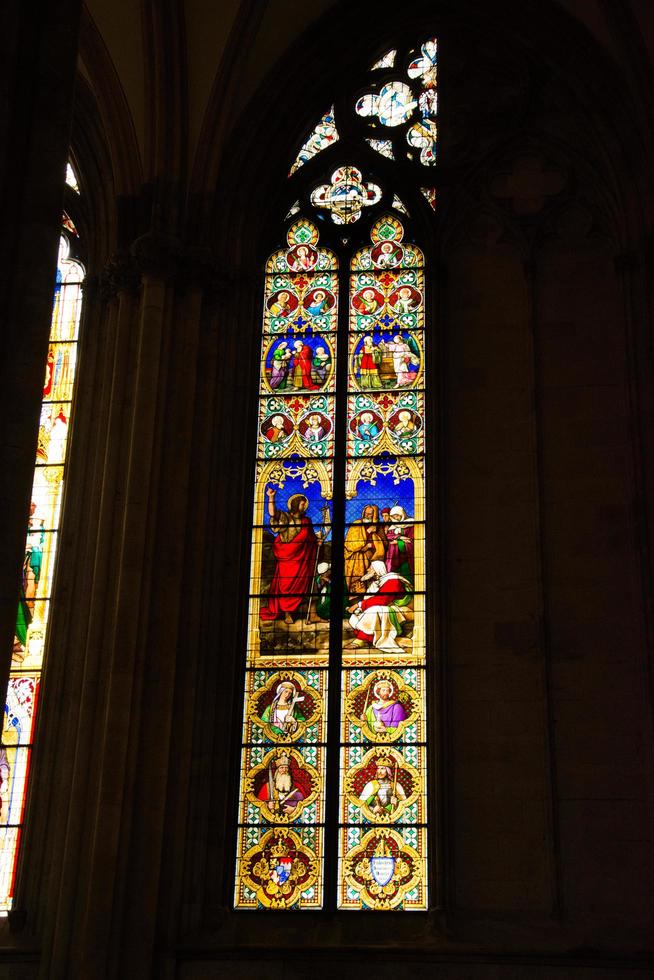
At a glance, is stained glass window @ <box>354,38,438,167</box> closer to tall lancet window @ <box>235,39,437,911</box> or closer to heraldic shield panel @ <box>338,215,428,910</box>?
tall lancet window @ <box>235,39,437,911</box>

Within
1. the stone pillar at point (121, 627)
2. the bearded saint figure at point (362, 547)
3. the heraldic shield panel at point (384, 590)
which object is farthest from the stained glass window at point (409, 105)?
the bearded saint figure at point (362, 547)

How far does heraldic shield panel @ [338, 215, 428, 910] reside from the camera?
1080cm

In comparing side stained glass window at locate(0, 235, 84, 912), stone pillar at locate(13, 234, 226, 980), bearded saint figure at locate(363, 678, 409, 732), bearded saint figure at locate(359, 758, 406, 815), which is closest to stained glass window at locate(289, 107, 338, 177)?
stone pillar at locate(13, 234, 226, 980)

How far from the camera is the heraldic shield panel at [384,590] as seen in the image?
1080 centimetres

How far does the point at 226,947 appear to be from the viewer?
33.9 feet

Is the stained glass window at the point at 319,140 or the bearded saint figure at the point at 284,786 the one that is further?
the stained glass window at the point at 319,140

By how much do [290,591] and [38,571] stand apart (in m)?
2.06

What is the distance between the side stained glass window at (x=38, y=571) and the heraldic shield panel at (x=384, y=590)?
2.39 meters

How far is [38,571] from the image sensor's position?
1205 centimetres

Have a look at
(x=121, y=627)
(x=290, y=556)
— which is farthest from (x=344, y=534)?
(x=121, y=627)

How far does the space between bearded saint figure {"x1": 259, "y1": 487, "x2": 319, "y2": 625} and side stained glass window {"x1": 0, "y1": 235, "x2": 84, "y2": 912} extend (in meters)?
1.75

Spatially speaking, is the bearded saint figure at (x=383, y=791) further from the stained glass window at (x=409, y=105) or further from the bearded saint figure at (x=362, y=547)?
the stained glass window at (x=409, y=105)

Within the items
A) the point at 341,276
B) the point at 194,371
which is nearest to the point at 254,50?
the point at 341,276

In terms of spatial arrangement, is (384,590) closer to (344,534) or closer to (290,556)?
(344,534)
